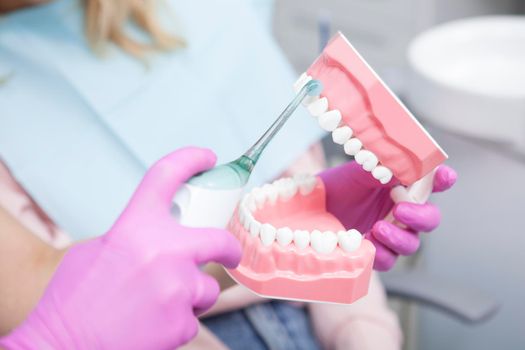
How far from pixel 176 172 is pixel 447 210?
0.88 m

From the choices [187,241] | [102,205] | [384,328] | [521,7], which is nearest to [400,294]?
[384,328]

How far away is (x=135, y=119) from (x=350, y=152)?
451mm

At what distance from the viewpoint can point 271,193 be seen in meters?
0.73

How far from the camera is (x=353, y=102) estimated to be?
65 centimetres

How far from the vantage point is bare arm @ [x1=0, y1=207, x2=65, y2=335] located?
2.45ft

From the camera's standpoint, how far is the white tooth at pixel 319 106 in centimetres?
66

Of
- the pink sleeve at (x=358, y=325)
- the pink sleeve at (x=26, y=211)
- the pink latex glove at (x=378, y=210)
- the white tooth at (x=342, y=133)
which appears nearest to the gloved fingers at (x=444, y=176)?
the pink latex glove at (x=378, y=210)

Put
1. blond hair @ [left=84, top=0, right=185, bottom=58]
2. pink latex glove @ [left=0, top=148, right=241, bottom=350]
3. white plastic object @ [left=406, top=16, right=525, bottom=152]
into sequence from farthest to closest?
white plastic object @ [left=406, top=16, right=525, bottom=152] → blond hair @ [left=84, top=0, right=185, bottom=58] → pink latex glove @ [left=0, top=148, right=241, bottom=350]

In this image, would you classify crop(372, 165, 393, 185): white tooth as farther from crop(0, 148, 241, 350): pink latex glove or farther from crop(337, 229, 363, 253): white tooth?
crop(0, 148, 241, 350): pink latex glove

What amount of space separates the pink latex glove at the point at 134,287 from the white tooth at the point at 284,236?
0.09 meters

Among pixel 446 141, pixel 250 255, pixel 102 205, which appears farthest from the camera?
pixel 446 141

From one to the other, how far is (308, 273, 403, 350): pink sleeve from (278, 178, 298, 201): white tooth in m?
0.31

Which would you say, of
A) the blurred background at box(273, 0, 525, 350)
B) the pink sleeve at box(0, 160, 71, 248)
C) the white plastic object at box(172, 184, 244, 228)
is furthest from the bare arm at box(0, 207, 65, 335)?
the blurred background at box(273, 0, 525, 350)

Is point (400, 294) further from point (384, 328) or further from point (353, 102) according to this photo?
point (353, 102)
